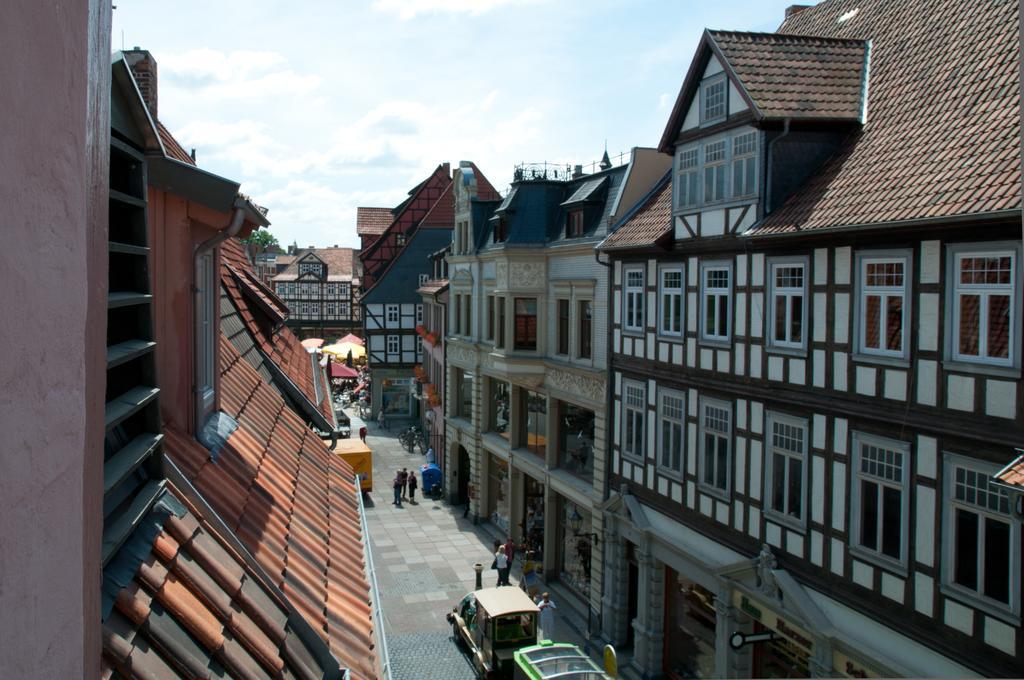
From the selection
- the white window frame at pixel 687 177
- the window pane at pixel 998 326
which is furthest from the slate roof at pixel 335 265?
the window pane at pixel 998 326

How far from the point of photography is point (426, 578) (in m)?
26.7

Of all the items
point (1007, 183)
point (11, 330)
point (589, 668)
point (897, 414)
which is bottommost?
point (589, 668)

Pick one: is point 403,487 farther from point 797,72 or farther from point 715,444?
point 797,72

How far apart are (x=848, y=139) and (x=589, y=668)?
1028cm

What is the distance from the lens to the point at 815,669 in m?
13.9

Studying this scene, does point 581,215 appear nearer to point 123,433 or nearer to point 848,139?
point 848,139

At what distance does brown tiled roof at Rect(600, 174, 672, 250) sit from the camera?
19453 mm

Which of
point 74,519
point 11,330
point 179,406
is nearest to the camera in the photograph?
point 11,330

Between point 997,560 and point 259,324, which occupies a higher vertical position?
point 259,324

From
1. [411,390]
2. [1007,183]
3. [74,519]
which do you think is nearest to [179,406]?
[74,519]

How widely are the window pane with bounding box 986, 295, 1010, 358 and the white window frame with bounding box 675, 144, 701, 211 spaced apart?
7362 millimetres

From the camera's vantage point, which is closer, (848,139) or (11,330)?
(11,330)

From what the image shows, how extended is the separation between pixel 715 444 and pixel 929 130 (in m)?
6.76

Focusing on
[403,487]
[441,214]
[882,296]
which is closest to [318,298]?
[441,214]
